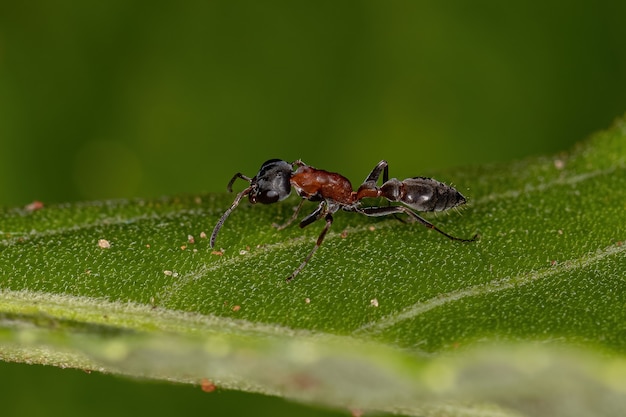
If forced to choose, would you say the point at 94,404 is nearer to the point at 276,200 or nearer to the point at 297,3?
the point at 276,200

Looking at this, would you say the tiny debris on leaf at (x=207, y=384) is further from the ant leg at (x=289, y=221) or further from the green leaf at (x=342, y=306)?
the ant leg at (x=289, y=221)

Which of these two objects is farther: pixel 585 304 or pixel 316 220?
pixel 316 220

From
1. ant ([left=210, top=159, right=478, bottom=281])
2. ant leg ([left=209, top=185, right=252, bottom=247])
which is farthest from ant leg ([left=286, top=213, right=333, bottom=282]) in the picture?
ant leg ([left=209, top=185, right=252, bottom=247])

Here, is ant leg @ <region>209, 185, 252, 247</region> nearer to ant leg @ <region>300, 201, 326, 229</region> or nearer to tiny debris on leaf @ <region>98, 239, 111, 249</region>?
ant leg @ <region>300, 201, 326, 229</region>

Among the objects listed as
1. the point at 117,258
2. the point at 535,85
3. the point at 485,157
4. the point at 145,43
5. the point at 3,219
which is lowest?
the point at 117,258

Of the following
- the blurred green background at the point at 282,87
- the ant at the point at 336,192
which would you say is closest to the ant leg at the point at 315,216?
the ant at the point at 336,192

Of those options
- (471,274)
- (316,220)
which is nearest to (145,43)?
(316,220)

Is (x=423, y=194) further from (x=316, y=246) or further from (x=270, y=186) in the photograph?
(x=316, y=246)
